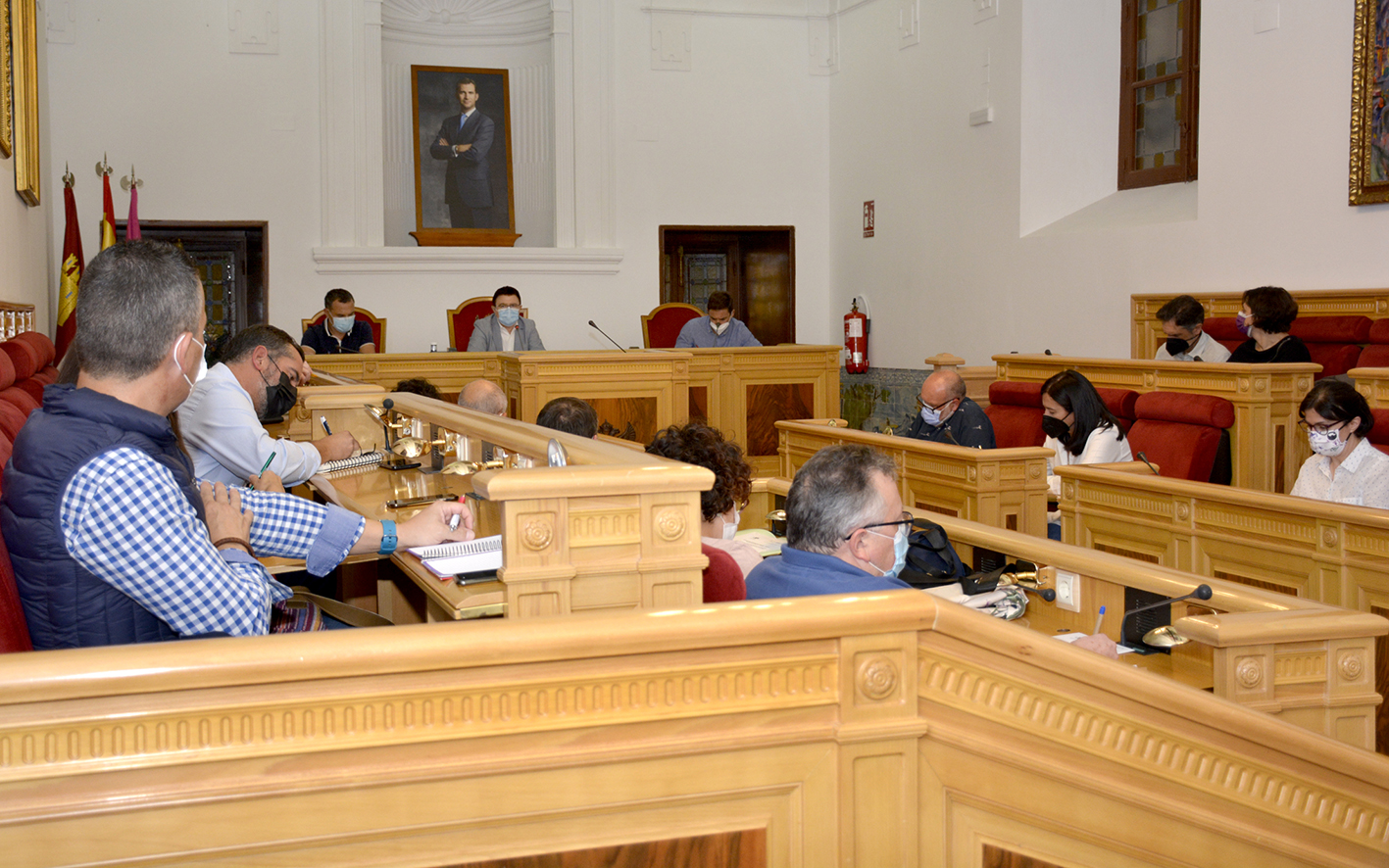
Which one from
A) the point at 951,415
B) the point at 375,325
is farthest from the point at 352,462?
the point at 375,325

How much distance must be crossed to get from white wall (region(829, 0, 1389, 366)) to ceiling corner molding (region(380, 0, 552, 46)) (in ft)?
9.98

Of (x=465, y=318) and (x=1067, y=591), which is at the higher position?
(x=465, y=318)

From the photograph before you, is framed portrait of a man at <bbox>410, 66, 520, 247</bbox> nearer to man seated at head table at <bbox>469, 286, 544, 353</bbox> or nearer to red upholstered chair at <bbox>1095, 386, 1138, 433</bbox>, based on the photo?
man seated at head table at <bbox>469, 286, 544, 353</bbox>

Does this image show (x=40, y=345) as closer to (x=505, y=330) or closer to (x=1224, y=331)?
(x=505, y=330)

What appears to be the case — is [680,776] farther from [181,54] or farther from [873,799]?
[181,54]

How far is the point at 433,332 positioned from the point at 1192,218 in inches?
255

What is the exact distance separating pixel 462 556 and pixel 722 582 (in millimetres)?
523

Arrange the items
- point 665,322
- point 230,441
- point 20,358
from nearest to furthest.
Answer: point 230,441, point 20,358, point 665,322

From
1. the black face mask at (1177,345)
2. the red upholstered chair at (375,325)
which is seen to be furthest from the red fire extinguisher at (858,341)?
the black face mask at (1177,345)

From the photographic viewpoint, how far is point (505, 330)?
8.65m

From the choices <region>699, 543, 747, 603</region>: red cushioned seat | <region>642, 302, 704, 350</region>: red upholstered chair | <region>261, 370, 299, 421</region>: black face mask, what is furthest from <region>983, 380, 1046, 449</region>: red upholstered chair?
<region>642, 302, 704, 350</region>: red upholstered chair

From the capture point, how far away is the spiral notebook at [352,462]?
383 cm

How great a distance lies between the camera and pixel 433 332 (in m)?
10.7

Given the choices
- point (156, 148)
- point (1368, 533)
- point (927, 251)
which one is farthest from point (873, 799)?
point (156, 148)
